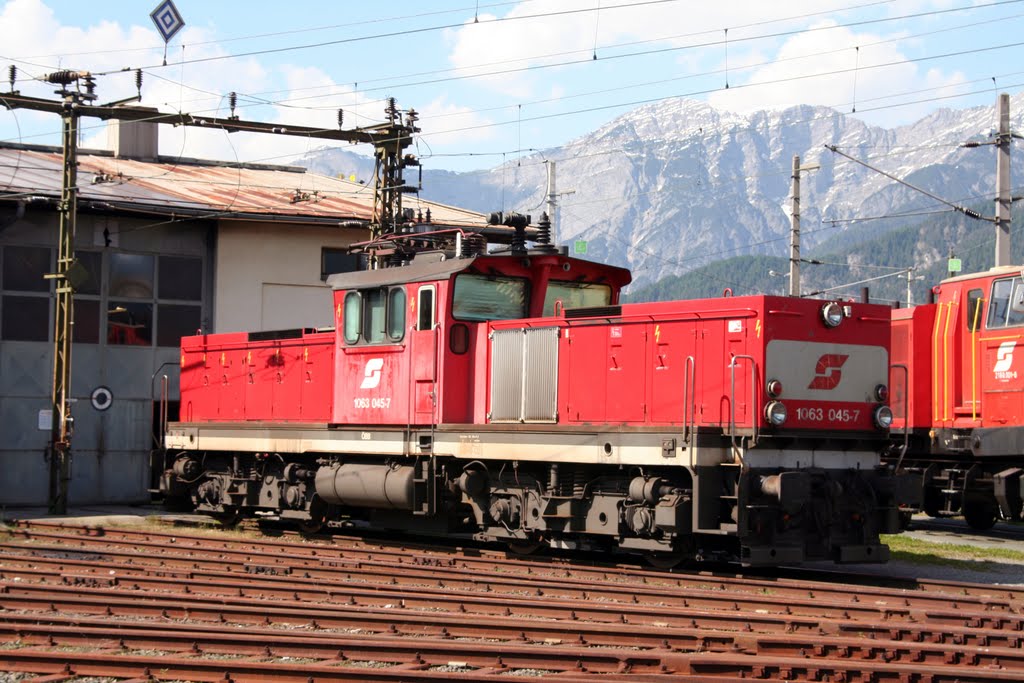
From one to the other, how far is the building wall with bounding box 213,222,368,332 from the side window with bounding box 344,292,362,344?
9574mm

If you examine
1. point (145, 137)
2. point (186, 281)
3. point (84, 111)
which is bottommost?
point (186, 281)

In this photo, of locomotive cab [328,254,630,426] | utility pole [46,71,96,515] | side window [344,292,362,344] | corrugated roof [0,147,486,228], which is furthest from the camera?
corrugated roof [0,147,486,228]

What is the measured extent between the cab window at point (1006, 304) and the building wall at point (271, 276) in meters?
13.6

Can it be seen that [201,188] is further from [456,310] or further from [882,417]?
[882,417]

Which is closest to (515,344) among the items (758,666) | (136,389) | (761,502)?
(761,502)

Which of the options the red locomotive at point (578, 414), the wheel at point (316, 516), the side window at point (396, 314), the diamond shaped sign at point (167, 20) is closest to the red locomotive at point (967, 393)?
the red locomotive at point (578, 414)

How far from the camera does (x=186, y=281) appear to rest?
971 inches

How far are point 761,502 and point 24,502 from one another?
1629cm

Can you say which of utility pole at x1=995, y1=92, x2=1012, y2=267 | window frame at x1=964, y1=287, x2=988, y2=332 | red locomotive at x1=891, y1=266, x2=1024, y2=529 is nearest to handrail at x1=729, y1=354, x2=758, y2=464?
red locomotive at x1=891, y1=266, x2=1024, y2=529

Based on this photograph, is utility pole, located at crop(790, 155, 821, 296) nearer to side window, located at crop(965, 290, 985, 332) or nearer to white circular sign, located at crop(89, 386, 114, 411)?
side window, located at crop(965, 290, 985, 332)

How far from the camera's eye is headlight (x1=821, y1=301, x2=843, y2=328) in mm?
12172

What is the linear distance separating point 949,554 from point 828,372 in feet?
15.9

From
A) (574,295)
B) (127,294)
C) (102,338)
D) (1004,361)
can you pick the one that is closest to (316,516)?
(574,295)

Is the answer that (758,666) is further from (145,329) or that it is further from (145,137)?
(145,137)
